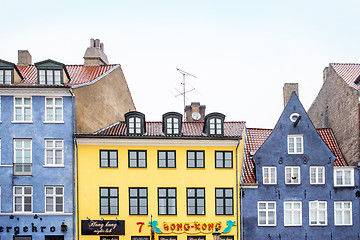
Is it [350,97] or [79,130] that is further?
[350,97]

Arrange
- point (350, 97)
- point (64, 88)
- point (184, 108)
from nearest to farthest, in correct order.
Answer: point (64, 88) < point (350, 97) < point (184, 108)

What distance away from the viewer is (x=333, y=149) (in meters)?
35.8

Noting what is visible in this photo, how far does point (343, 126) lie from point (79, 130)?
63.7 ft

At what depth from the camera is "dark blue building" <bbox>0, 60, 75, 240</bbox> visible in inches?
1233

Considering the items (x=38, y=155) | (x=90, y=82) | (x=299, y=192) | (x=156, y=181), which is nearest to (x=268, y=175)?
(x=299, y=192)

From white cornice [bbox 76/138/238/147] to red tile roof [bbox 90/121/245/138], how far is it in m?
0.40

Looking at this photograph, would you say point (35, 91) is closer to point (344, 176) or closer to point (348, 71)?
point (344, 176)

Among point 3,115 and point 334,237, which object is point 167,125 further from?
point 334,237

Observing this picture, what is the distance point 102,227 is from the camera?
31.8 metres

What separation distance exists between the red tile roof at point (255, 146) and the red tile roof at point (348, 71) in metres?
4.14

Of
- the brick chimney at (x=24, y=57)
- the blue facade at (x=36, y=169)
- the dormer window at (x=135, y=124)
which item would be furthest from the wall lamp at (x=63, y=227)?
the brick chimney at (x=24, y=57)

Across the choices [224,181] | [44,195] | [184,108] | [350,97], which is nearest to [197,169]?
[224,181]

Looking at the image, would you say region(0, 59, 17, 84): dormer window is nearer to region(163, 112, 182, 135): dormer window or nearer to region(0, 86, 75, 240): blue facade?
region(0, 86, 75, 240): blue facade

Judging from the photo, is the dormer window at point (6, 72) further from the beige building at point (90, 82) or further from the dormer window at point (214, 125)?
the dormer window at point (214, 125)
